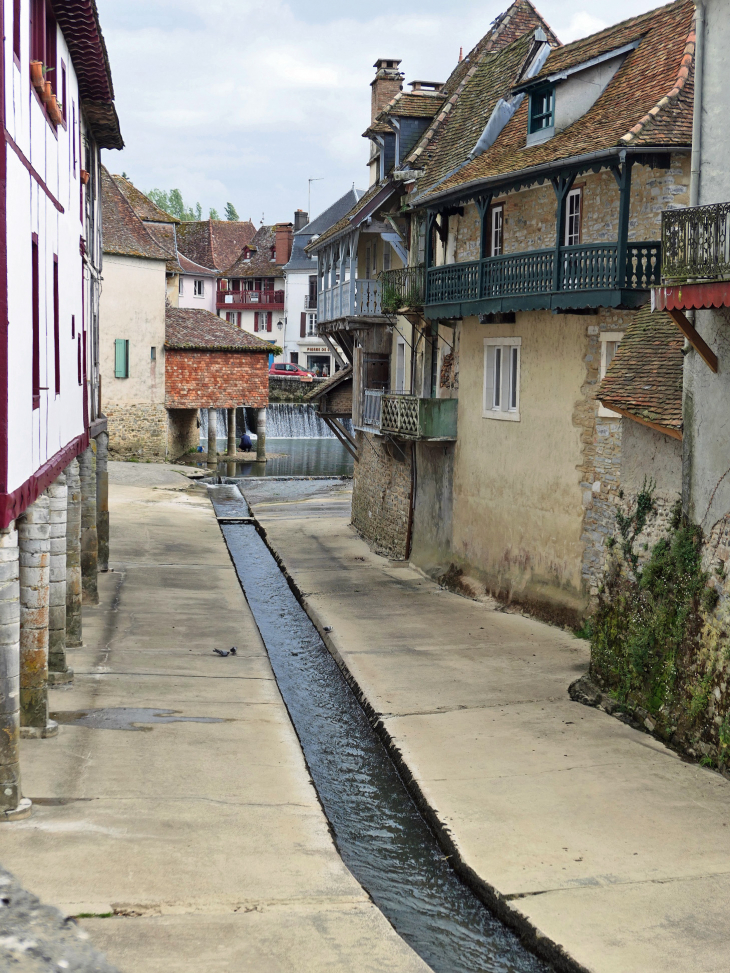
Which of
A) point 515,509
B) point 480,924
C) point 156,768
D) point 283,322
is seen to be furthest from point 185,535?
point 283,322

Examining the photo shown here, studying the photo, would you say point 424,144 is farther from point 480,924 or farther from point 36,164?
point 480,924

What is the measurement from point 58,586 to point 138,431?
31.7 metres

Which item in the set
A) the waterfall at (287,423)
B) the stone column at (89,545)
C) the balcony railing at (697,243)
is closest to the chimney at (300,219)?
the waterfall at (287,423)

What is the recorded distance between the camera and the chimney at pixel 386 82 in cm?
3114

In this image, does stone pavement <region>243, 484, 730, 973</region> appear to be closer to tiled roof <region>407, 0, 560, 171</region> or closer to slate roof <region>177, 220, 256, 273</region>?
tiled roof <region>407, 0, 560, 171</region>

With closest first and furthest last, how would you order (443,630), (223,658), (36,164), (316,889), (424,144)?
(316,889) → (36,164) → (223,658) → (443,630) → (424,144)

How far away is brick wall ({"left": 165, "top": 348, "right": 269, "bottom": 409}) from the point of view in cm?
4584

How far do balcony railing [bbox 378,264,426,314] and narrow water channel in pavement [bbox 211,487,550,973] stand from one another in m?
7.86

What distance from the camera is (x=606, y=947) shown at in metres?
8.28

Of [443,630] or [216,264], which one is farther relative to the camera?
[216,264]

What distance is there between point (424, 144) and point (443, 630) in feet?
41.0

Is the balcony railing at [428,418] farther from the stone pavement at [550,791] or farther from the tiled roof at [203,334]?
the tiled roof at [203,334]

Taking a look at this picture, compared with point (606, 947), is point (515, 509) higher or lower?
higher

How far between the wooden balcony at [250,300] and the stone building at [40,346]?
63189mm
